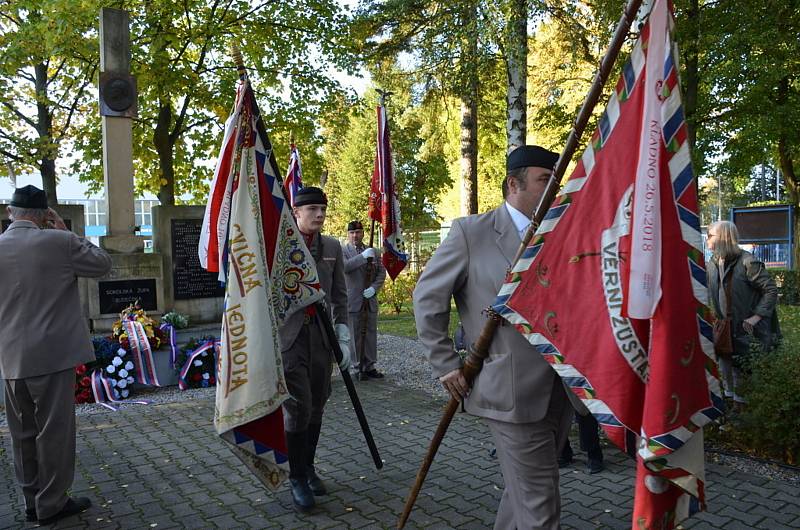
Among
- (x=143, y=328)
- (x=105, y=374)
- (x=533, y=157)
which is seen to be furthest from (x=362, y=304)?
(x=533, y=157)

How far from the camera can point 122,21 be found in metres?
10.2

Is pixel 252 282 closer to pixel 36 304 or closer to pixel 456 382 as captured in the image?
pixel 36 304

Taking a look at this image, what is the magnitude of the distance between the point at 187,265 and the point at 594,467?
8.00 metres

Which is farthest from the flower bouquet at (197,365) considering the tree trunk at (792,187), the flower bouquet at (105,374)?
the tree trunk at (792,187)

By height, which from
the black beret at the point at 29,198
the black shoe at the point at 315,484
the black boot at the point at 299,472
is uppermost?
the black beret at the point at 29,198

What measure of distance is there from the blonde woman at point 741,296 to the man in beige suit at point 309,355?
345cm

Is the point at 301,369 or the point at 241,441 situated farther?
the point at 301,369

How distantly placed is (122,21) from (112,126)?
5.58 ft

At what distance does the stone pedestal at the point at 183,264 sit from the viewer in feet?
35.6

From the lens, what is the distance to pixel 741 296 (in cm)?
608

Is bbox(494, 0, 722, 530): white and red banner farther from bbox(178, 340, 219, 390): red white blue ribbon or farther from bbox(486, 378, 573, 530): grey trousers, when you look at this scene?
bbox(178, 340, 219, 390): red white blue ribbon

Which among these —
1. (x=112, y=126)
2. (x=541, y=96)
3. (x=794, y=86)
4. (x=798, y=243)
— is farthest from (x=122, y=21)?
(x=798, y=243)

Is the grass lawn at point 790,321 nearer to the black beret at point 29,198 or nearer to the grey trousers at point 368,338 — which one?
the grey trousers at point 368,338

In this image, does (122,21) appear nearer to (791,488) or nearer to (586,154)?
(586,154)
